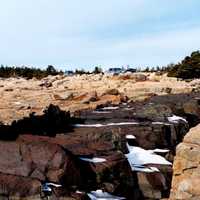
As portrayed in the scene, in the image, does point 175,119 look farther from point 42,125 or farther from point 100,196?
point 100,196

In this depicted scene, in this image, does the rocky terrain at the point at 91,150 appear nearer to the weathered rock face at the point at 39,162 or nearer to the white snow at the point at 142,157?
the weathered rock face at the point at 39,162

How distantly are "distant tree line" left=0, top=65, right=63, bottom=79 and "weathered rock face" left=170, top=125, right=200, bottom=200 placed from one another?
1569 inches

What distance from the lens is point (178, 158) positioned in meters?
10.9

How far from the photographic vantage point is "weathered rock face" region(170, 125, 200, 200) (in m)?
10.3

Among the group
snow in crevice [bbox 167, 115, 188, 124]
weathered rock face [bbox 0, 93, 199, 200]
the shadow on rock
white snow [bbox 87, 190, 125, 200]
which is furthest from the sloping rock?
snow in crevice [bbox 167, 115, 188, 124]

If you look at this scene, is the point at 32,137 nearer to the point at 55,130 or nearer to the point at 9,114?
the point at 55,130

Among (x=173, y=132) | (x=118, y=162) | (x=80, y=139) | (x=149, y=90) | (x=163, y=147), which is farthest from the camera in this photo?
(x=149, y=90)

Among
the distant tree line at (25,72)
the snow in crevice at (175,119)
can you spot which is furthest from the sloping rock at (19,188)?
the distant tree line at (25,72)

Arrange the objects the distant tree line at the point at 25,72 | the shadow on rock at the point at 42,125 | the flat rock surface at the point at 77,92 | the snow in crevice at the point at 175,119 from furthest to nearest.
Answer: the distant tree line at the point at 25,72
the flat rock surface at the point at 77,92
the snow in crevice at the point at 175,119
the shadow on rock at the point at 42,125

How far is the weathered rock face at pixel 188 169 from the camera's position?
33.7ft

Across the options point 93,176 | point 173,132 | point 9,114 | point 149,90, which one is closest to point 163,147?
point 173,132

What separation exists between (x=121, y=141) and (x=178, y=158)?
102 inches

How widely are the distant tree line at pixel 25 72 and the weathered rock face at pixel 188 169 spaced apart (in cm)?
3984

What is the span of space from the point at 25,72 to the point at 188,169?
1743 inches
